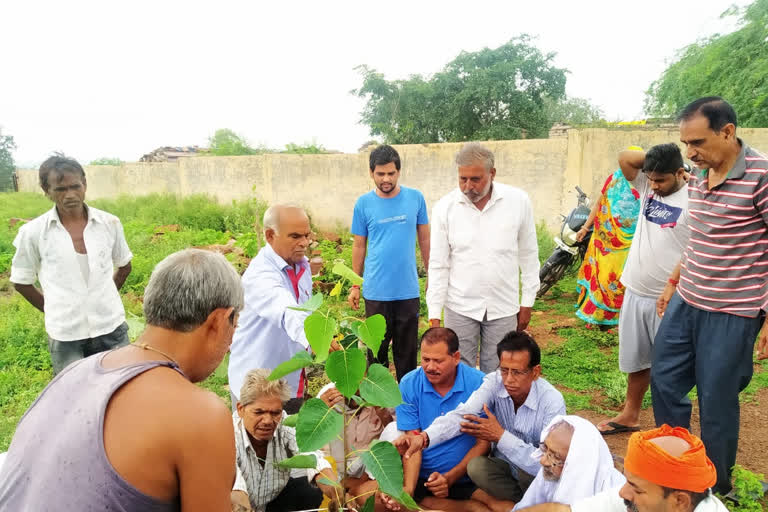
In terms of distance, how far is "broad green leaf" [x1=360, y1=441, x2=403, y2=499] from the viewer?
5.92 feet

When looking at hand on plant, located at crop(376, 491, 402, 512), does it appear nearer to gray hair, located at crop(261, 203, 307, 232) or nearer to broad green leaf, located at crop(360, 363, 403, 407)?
broad green leaf, located at crop(360, 363, 403, 407)

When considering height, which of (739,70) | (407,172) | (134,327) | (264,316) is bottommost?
(134,327)

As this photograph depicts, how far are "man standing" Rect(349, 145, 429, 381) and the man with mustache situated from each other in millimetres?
2358

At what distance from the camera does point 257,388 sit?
2.52 meters

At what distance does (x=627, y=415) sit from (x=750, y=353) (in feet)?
3.80

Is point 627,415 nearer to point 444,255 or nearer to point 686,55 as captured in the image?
point 444,255

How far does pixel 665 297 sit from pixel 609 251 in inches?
78.3

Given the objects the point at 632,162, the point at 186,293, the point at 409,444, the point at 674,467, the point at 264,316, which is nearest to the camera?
the point at 186,293

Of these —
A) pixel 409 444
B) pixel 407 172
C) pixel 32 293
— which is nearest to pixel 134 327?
pixel 32 293

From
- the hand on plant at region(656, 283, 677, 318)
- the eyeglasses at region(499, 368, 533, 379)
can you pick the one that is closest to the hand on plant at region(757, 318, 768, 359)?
the hand on plant at region(656, 283, 677, 318)

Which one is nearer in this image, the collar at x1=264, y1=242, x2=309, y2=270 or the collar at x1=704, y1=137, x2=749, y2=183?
the collar at x1=704, y1=137, x2=749, y2=183

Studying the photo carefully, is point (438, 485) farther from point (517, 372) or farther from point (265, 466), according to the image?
point (265, 466)

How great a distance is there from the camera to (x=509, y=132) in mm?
17531

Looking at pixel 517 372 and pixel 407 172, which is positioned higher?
pixel 407 172
